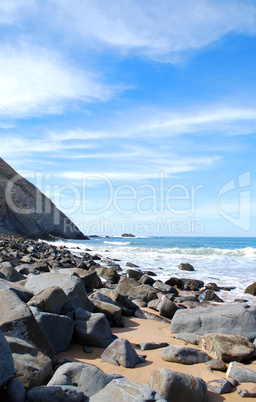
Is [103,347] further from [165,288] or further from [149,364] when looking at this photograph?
[165,288]

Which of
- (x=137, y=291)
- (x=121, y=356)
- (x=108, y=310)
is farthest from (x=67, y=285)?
(x=137, y=291)

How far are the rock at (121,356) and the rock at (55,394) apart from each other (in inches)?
50.8

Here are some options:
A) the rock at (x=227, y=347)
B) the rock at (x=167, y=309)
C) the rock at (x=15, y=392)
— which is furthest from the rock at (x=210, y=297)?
the rock at (x=15, y=392)

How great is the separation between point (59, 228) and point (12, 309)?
53.7 metres

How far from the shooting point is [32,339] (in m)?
3.41

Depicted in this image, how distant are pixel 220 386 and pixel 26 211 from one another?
44.9m

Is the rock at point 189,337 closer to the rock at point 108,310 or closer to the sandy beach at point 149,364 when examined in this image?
the sandy beach at point 149,364

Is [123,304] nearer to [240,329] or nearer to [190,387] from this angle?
[240,329]

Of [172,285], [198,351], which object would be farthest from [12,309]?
[172,285]

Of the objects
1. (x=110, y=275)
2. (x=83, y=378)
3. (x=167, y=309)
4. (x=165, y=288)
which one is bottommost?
(x=165, y=288)

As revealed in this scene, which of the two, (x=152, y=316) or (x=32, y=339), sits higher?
(x=32, y=339)

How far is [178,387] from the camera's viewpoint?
3.05 m

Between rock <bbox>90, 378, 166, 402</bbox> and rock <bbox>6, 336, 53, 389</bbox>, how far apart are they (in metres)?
0.57

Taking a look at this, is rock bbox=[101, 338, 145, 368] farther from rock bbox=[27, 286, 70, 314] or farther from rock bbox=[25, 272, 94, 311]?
rock bbox=[25, 272, 94, 311]
